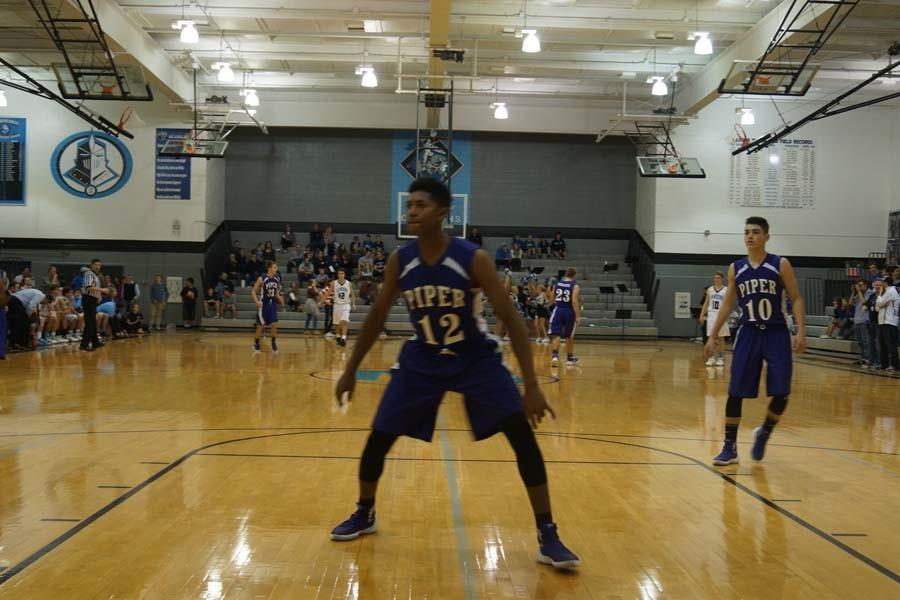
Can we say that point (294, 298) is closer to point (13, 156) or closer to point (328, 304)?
point (328, 304)

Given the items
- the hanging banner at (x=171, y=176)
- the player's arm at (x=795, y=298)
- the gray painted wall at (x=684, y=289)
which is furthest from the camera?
the gray painted wall at (x=684, y=289)

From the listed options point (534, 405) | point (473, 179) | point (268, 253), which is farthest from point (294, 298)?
point (534, 405)

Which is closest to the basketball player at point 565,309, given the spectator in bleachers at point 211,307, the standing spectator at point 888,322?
the standing spectator at point 888,322

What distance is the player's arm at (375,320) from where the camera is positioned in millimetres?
3785

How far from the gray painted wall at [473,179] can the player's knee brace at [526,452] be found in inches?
982

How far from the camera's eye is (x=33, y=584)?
3.18 metres

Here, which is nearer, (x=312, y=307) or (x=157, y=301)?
(x=312, y=307)

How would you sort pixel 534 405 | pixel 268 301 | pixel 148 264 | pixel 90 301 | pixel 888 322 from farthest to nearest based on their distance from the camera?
pixel 148 264 < pixel 268 301 < pixel 90 301 < pixel 888 322 < pixel 534 405

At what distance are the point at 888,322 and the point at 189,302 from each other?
60.9ft

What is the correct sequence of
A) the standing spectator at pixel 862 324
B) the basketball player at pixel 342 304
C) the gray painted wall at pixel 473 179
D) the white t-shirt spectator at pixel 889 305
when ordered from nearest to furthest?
the white t-shirt spectator at pixel 889 305 < the standing spectator at pixel 862 324 < the basketball player at pixel 342 304 < the gray painted wall at pixel 473 179

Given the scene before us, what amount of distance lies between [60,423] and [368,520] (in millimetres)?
4398

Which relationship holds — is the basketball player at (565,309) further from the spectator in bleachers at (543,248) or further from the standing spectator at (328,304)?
the spectator in bleachers at (543,248)

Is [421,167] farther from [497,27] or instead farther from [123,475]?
[123,475]

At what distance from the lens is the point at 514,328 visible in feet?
11.7
